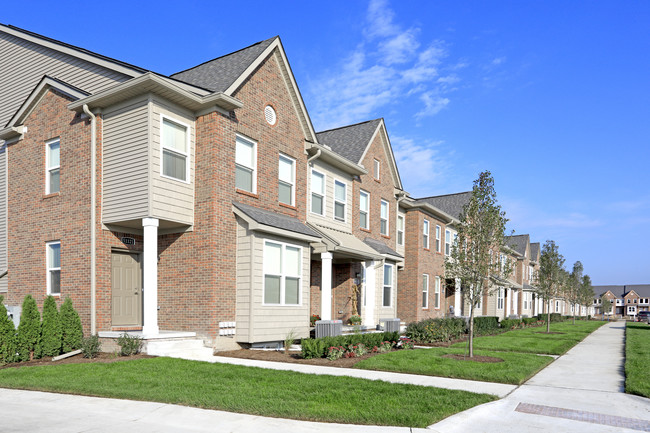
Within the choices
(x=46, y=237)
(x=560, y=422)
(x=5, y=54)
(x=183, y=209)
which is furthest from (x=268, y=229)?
(x=5, y=54)

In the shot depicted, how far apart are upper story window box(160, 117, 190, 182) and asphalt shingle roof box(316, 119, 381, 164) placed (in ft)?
32.8

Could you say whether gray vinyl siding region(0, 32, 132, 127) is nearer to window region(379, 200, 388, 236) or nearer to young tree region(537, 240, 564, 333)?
→ window region(379, 200, 388, 236)

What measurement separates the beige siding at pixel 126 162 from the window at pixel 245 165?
116 inches

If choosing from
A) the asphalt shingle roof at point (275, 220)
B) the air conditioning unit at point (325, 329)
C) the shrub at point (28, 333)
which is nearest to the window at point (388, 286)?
the asphalt shingle roof at point (275, 220)

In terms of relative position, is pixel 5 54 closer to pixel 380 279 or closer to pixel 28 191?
pixel 28 191

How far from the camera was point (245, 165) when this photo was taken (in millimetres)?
15656

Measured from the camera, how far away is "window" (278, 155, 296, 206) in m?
17.4

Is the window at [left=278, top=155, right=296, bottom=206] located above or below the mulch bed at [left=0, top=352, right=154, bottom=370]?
above

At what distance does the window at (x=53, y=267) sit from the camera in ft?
49.4

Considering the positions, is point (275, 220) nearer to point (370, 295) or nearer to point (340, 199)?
point (340, 199)

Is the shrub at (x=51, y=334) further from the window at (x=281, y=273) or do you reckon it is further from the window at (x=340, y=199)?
the window at (x=340, y=199)

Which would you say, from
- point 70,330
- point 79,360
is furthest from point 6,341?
point 79,360

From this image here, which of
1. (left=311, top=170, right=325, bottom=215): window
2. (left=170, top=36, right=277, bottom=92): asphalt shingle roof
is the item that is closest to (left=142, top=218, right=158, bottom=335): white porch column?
(left=170, top=36, right=277, bottom=92): asphalt shingle roof

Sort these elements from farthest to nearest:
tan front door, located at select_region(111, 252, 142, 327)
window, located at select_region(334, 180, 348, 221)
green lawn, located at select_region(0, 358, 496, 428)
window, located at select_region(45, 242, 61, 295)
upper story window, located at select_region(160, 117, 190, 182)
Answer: window, located at select_region(334, 180, 348, 221), window, located at select_region(45, 242, 61, 295), tan front door, located at select_region(111, 252, 142, 327), upper story window, located at select_region(160, 117, 190, 182), green lawn, located at select_region(0, 358, 496, 428)
